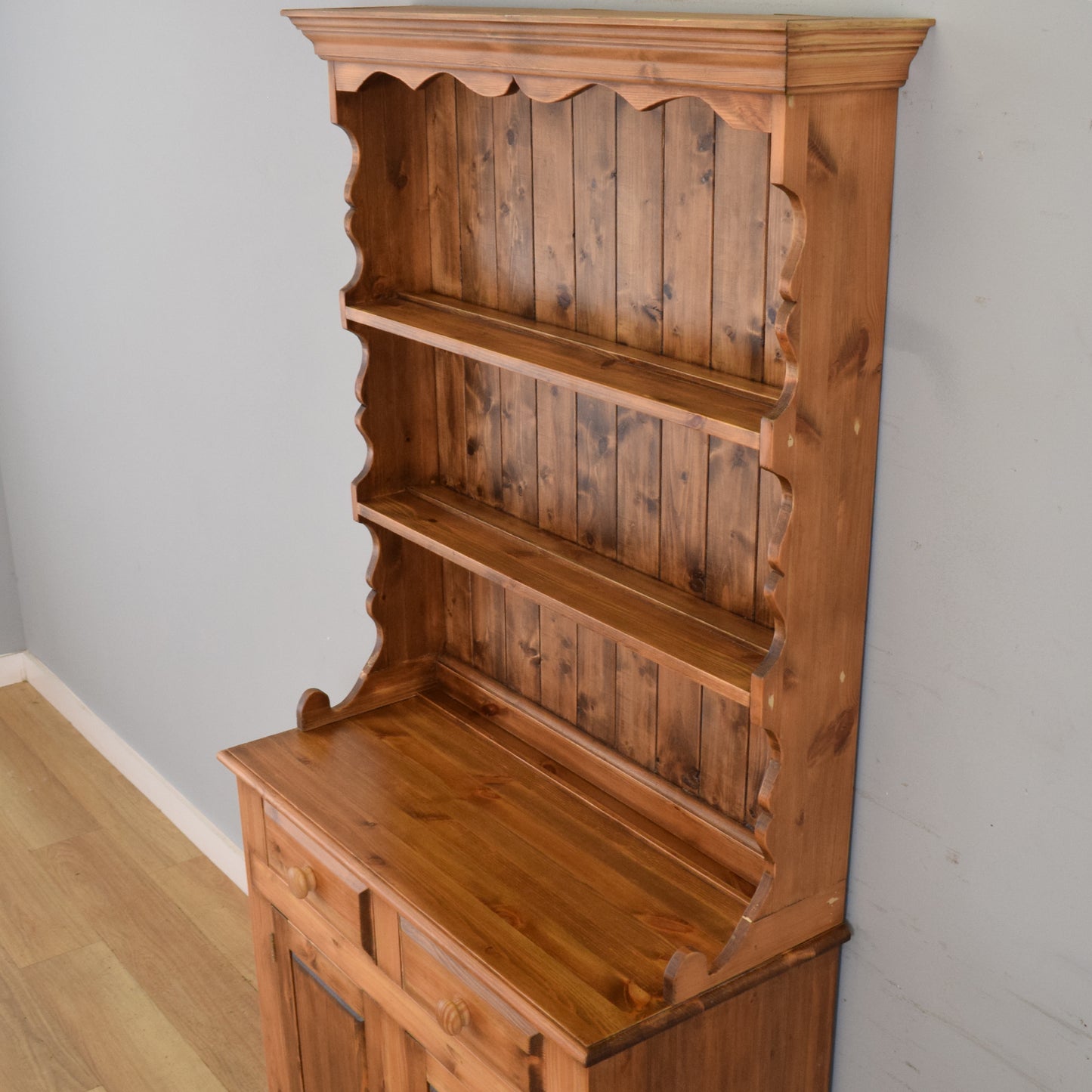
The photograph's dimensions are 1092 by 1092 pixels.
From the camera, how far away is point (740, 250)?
5.11 feet

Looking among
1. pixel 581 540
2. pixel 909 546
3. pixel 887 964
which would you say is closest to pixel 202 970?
pixel 581 540

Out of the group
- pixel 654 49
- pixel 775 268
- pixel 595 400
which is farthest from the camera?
pixel 595 400

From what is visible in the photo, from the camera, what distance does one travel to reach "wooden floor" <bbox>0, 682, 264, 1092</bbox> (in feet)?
9.11

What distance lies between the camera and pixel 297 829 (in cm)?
199

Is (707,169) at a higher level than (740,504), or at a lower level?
higher

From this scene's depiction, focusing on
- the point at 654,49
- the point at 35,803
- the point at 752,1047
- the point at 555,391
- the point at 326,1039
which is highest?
the point at 654,49

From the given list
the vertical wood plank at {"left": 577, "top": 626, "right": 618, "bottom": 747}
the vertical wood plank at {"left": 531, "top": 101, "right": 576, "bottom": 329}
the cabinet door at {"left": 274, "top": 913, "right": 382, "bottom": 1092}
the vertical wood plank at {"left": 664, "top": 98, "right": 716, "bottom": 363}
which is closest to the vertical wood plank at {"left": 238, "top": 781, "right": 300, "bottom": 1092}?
the cabinet door at {"left": 274, "top": 913, "right": 382, "bottom": 1092}

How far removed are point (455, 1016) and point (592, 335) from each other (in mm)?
921

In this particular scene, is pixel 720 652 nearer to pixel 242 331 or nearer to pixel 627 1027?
pixel 627 1027

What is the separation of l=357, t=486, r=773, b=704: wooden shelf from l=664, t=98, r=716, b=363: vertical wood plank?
321mm

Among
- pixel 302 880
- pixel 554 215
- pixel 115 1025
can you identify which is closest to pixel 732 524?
pixel 554 215

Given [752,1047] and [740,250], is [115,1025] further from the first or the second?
[740,250]

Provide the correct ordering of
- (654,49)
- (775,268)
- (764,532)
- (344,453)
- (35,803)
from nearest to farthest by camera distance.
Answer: (654,49) → (775,268) → (764,532) → (344,453) → (35,803)

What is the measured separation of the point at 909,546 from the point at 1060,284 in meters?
0.34
